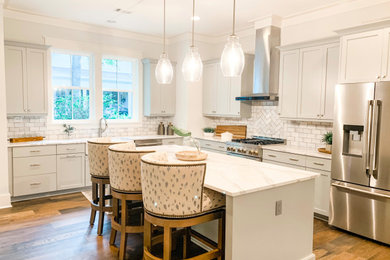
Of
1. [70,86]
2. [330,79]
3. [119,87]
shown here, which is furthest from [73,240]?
[330,79]

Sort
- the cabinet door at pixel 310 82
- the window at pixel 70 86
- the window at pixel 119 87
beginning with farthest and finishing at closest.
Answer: the window at pixel 119 87, the window at pixel 70 86, the cabinet door at pixel 310 82

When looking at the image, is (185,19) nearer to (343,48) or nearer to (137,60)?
(137,60)

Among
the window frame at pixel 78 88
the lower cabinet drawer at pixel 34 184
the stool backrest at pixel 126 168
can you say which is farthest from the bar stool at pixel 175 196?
the window frame at pixel 78 88

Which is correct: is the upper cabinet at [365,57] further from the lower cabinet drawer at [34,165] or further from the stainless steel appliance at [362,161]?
the lower cabinet drawer at [34,165]

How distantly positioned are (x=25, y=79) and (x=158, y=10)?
2.37m

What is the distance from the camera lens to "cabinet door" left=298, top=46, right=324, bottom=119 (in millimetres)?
4230

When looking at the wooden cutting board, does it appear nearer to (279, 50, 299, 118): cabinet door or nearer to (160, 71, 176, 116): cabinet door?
(160, 71, 176, 116): cabinet door

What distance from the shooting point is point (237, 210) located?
2.23m

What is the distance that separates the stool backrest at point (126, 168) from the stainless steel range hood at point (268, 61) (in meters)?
2.87

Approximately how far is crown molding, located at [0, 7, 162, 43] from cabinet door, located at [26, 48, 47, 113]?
661 mm

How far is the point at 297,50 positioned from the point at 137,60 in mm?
3255

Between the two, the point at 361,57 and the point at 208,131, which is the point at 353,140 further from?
the point at 208,131

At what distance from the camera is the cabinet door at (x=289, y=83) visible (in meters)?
4.54

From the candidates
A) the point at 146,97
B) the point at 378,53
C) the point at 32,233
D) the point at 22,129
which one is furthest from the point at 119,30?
the point at 378,53
